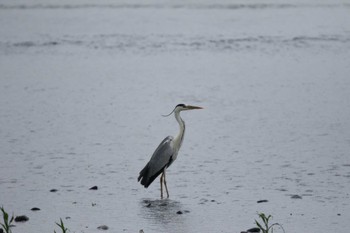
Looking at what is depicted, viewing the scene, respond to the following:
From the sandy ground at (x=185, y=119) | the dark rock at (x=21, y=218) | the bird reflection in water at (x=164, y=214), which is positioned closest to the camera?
the bird reflection in water at (x=164, y=214)

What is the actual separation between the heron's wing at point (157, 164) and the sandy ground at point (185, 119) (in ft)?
0.76

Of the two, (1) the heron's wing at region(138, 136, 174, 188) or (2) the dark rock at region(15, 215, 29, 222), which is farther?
(1) the heron's wing at region(138, 136, 174, 188)

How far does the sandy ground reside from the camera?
329 inches

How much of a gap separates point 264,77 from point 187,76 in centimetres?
201

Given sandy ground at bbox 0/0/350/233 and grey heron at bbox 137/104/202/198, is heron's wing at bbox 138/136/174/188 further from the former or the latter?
sandy ground at bbox 0/0/350/233

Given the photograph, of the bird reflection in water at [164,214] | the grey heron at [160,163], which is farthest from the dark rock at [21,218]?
the grey heron at [160,163]

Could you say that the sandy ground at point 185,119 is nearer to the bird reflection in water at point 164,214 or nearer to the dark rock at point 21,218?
the bird reflection in water at point 164,214

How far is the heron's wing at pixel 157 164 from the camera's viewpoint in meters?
9.02

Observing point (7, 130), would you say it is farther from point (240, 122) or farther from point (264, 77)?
point (264, 77)

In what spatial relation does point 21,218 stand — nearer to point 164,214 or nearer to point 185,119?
point 164,214

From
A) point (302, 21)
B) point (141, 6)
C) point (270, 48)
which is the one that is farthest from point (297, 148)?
point (141, 6)

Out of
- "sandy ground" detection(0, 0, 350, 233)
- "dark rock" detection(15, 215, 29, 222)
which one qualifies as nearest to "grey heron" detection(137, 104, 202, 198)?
"sandy ground" detection(0, 0, 350, 233)

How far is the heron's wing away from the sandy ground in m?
0.23

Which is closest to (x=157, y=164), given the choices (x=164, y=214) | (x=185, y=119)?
(x=164, y=214)
